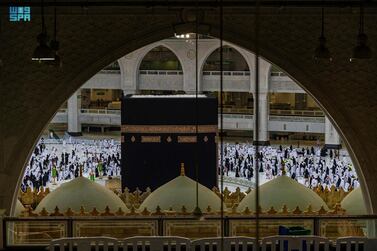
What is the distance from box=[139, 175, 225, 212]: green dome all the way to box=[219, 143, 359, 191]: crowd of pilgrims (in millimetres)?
9262

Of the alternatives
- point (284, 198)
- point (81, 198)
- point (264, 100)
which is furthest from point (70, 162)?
point (284, 198)

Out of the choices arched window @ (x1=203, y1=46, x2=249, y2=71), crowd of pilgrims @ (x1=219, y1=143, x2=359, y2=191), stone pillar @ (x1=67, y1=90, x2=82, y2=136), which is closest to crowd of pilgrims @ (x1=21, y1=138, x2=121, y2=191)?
stone pillar @ (x1=67, y1=90, x2=82, y2=136)

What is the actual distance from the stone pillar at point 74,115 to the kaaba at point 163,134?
16.1 metres

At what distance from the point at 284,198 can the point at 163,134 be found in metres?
4.41

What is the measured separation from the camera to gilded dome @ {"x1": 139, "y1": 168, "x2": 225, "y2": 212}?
26.5 feet

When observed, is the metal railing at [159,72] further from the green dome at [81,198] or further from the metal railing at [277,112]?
the green dome at [81,198]

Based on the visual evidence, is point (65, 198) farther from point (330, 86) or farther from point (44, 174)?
point (44, 174)

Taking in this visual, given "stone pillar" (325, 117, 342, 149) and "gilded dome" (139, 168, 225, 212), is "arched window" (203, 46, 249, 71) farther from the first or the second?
"gilded dome" (139, 168, 225, 212)

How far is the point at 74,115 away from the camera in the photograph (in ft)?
92.9

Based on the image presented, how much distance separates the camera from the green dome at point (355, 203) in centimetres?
837

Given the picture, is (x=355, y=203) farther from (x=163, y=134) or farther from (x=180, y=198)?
(x=163, y=134)

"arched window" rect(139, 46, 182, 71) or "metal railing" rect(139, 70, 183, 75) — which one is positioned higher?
"arched window" rect(139, 46, 182, 71)

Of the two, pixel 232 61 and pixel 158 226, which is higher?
pixel 232 61

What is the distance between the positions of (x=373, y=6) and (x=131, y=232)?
3.80 meters
